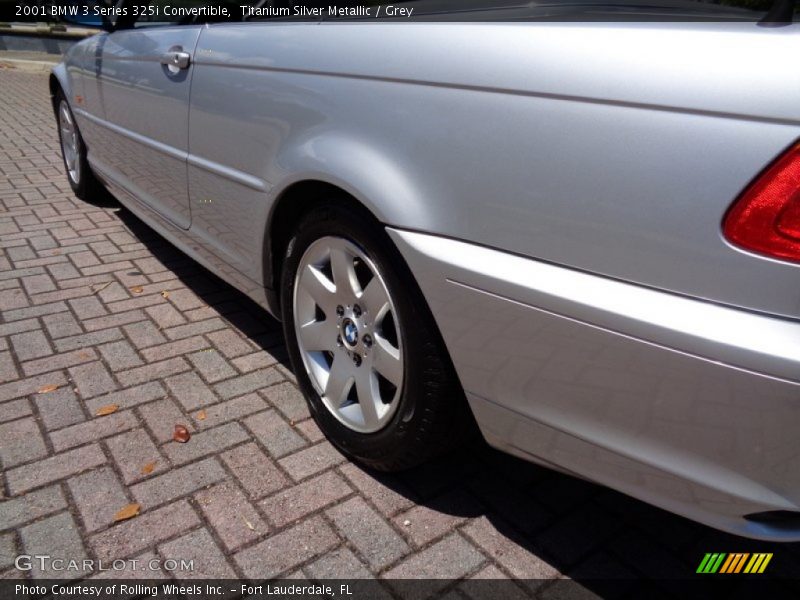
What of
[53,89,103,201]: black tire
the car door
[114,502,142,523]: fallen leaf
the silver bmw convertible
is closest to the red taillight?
the silver bmw convertible

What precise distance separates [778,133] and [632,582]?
1298 millimetres

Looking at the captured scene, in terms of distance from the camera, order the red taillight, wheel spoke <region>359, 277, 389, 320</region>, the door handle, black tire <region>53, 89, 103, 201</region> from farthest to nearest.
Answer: black tire <region>53, 89, 103, 201</region>
the door handle
wheel spoke <region>359, 277, 389, 320</region>
the red taillight

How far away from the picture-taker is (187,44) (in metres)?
2.68

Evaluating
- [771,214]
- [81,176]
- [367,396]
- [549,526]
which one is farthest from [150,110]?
[771,214]

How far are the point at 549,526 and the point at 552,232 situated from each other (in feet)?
3.48

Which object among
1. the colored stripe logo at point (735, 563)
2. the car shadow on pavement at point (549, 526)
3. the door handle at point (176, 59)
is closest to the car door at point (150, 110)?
the door handle at point (176, 59)

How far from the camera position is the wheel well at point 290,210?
200cm

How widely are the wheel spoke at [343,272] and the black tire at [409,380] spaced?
7 cm

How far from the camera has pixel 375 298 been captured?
6.36 ft

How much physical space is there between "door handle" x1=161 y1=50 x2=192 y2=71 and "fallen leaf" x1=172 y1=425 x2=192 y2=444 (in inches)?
56.4

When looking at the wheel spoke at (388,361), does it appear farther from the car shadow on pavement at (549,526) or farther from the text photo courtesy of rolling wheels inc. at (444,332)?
the car shadow on pavement at (549,526)

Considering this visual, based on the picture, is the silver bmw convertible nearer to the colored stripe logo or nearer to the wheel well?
the wheel well

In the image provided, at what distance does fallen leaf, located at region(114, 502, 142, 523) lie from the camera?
1974mm

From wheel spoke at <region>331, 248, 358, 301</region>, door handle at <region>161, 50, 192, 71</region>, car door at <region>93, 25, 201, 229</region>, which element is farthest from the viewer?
car door at <region>93, 25, 201, 229</region>
